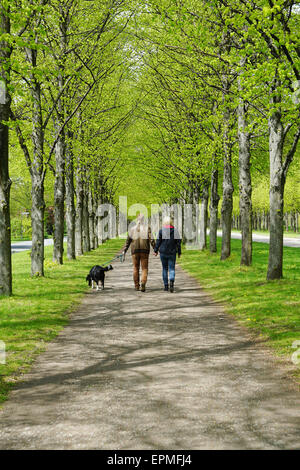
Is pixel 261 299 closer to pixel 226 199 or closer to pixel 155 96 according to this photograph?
pixel 226 199

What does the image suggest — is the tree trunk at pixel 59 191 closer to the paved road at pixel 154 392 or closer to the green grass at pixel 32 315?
the green grass at pixel 32 315

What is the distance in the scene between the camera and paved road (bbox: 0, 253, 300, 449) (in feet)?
13.8

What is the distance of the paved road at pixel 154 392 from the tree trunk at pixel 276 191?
4.50 meters

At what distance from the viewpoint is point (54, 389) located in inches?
222

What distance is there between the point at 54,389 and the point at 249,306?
593cm

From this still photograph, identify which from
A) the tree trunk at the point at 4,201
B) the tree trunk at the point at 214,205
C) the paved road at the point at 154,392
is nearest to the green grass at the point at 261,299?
the paved road at the point at 154,392

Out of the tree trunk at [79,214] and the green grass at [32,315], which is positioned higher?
the tree trunk at [79,214]

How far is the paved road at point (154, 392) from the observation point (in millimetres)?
4211

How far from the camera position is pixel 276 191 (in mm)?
13195

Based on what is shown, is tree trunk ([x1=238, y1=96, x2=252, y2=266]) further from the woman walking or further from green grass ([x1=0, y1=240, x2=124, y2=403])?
green grass ([x1=0, y1=240, x2=124, y2=403])

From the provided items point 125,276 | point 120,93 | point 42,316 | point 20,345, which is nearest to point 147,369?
point 20,345

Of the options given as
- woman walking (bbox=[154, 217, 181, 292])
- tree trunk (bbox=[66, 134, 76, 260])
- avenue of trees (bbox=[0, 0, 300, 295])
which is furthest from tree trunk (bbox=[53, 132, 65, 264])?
woman walking (bbox=[154, 217, 181, 292])
